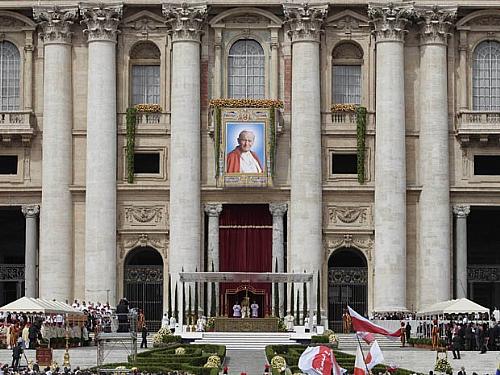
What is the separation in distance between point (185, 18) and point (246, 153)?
821cm

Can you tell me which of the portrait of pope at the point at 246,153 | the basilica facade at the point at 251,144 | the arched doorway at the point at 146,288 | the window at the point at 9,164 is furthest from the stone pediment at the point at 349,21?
the window at the point at 9,164

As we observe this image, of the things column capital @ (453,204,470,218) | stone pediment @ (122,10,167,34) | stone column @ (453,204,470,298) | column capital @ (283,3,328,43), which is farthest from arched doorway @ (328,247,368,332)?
stone pediment @ (122,10,167,34)

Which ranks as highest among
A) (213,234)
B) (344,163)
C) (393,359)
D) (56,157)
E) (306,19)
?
(306,19)

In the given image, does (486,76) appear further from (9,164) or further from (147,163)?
(9,164)

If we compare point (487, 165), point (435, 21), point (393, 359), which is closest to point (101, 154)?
point (435, 21)

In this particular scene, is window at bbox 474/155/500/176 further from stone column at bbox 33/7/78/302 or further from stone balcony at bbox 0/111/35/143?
stone balcony at bbox 0/111/35/143

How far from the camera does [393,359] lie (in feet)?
225

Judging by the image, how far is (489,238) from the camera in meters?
99.1

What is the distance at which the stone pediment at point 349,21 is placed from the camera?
9194 cm

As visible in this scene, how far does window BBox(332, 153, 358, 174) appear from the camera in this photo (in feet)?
302

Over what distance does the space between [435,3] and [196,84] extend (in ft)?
45.9

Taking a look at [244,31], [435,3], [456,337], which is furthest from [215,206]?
[456,337]

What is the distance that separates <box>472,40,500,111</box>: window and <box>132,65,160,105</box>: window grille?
17853 millimetres

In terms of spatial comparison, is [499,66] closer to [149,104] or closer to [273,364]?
[149,104]
